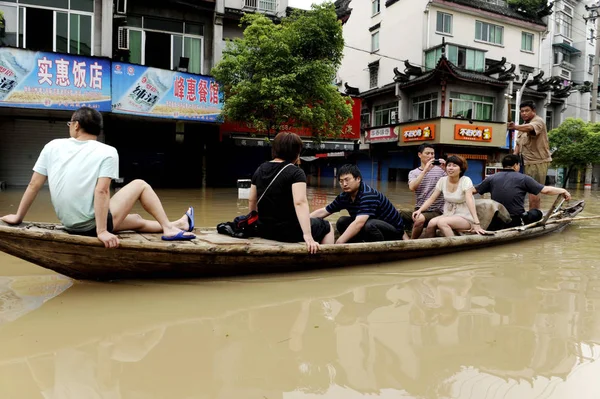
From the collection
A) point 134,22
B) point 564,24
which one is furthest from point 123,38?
point 564,24

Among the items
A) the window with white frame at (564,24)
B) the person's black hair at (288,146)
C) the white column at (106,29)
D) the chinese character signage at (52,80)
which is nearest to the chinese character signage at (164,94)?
the chinese character signage at (52,80)

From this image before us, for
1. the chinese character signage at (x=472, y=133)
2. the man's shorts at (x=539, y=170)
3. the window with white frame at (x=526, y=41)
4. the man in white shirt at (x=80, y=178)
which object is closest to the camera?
the man in white shirt at (x=80, y=178)

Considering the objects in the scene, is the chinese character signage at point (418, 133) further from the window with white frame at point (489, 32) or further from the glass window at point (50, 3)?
the glass window at point (50, 3)

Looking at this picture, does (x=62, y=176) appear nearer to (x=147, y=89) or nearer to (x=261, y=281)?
(x=261, y=281)

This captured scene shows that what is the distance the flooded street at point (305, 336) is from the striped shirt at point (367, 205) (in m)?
0.58

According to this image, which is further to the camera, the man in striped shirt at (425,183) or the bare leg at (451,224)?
the man in striped shirt at (425,183)

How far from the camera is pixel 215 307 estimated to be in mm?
2906

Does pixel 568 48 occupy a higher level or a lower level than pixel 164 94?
higher

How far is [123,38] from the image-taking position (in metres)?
12.8

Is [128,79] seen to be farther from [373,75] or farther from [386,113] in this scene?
[373,75]

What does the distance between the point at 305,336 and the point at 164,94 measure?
11134 mm

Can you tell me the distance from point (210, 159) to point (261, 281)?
13384 millimetres

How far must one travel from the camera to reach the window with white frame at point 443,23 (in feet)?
69.7

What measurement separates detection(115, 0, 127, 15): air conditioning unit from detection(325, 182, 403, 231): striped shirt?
10814 mm
